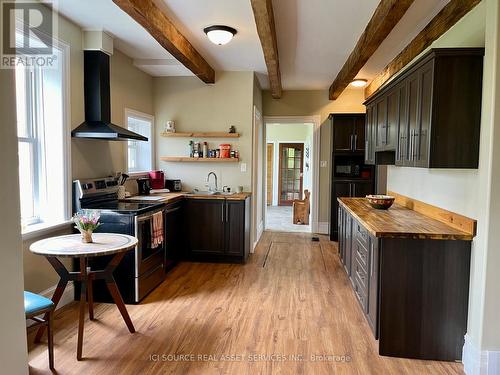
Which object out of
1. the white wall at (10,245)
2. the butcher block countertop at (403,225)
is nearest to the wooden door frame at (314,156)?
the butcher block countertop at (403,225)

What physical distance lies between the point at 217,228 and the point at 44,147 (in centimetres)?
224

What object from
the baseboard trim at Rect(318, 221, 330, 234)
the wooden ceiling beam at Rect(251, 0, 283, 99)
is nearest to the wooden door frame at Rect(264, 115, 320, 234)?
the baseboard trim at Rect(318, 221, 330, 234)

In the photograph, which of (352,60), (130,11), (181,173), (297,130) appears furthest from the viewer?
(297,130)

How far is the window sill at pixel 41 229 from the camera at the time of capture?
2.77 m

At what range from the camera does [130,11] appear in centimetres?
261

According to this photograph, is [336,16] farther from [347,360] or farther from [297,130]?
[297,130]

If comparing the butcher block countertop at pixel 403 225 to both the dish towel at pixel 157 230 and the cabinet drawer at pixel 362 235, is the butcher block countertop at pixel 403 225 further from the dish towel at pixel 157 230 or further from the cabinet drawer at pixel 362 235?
the dish towel at pixel 157 230

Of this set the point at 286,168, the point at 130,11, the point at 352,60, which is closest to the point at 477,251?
the point at 352,60

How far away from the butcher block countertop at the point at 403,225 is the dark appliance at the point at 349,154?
2168 mm

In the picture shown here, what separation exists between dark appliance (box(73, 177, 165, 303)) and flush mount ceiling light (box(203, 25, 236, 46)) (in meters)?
1.80

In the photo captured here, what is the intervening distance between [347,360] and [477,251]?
3.75 feet

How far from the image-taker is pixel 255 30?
342 centimetres

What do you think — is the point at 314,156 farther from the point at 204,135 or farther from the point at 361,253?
the point at 361,253

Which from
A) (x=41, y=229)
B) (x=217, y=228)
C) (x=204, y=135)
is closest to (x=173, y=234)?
(x=217, y=228)
